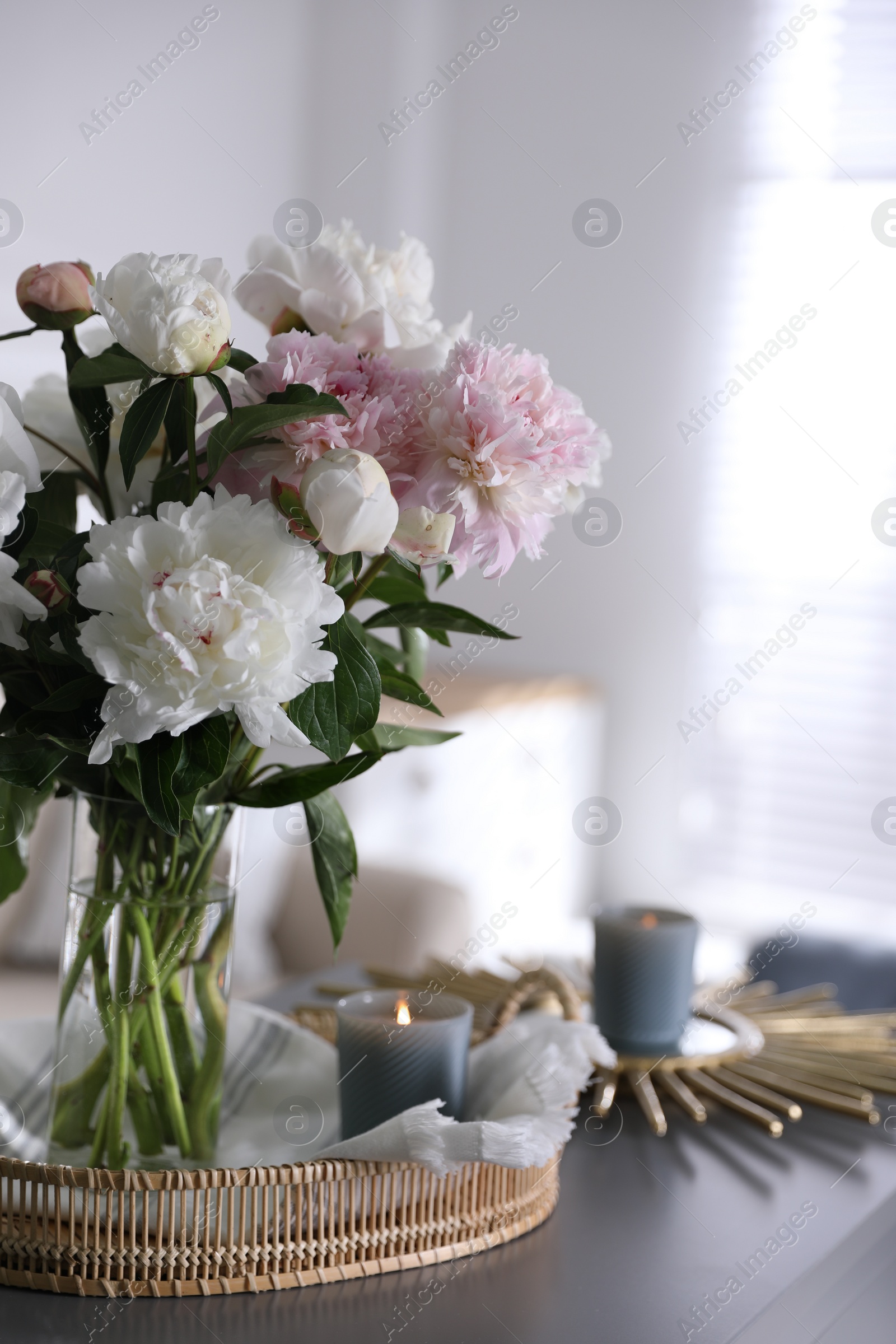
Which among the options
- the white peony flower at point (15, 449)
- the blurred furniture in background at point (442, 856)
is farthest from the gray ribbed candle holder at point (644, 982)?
the blurred furniture in background at point (442, 856)

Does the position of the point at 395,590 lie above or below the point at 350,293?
below

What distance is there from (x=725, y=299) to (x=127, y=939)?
280cm

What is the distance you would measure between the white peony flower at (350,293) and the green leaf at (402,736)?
0.20 metres

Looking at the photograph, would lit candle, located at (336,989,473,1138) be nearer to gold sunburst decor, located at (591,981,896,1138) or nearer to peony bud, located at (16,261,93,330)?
gold sunburst decor, located at (591,981,896,1138)

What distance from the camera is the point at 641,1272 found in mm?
649

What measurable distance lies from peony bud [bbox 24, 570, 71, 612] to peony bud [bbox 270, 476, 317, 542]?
0.34ft

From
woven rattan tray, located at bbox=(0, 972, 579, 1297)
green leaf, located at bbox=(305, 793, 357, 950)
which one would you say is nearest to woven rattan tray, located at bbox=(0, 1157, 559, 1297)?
woven rattan tray, located at bbox=(0, 972, 579, 1297)

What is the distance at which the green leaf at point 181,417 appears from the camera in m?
0.59

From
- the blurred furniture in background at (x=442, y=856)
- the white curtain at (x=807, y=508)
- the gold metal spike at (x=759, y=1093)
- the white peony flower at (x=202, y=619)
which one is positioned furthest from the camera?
the white curtain at (x=807, y=508)

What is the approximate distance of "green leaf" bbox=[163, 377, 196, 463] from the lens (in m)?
0.59

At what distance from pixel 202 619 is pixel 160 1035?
27cm

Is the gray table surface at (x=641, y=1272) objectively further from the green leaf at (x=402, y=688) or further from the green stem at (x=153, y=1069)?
the green leaf at (x=402, y=688)

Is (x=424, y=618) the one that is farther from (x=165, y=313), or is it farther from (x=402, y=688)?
(x=165, y=313)

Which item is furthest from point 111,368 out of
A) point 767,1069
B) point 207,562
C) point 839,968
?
point 839,968
